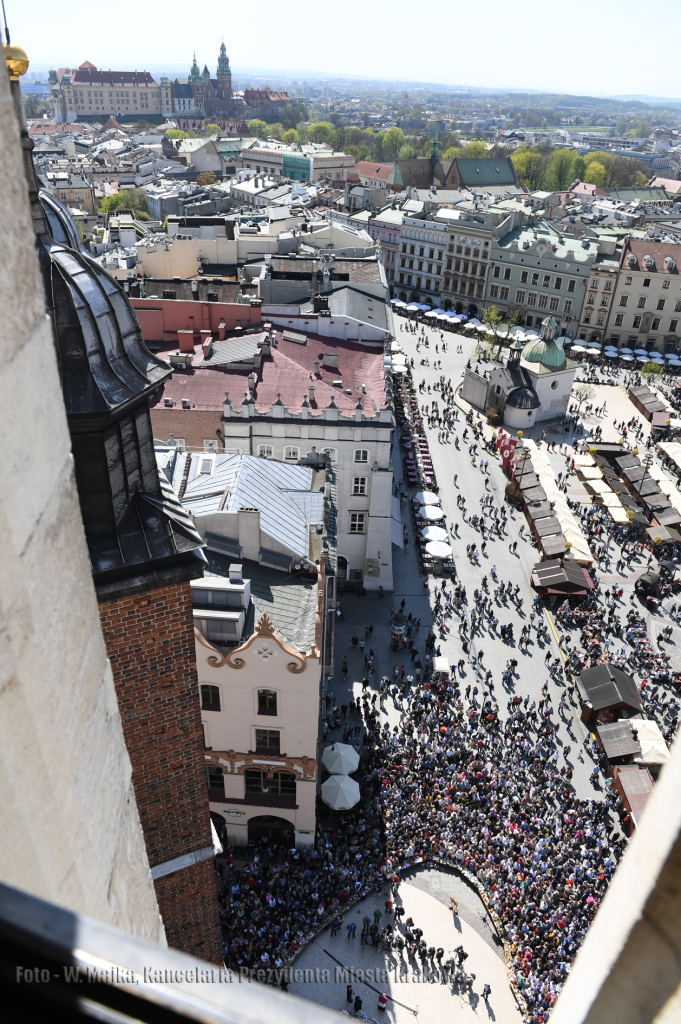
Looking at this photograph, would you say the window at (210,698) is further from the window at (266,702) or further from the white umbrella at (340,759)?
the white umbrella at (340,759)

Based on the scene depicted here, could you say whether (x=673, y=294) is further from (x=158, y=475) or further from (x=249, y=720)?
(x=158, y=475)

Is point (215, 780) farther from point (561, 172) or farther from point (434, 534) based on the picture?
point (561, 172)

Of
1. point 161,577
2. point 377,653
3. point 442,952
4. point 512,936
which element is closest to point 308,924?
point 442,952

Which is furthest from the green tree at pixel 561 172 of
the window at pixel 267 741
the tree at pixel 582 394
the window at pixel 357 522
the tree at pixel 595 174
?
the window at pixel 267 741

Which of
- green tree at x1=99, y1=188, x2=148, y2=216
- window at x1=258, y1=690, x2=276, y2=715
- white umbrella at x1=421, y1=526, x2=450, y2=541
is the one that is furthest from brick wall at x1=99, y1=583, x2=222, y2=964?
green tree at x1=99, y1=188, x2=148, y2=216

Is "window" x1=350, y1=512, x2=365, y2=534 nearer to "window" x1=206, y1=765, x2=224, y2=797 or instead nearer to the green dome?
"window" x1=206, y1=765, x2=224, y2=797

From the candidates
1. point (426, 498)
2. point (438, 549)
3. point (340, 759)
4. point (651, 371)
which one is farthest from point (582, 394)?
point (340, 759)
